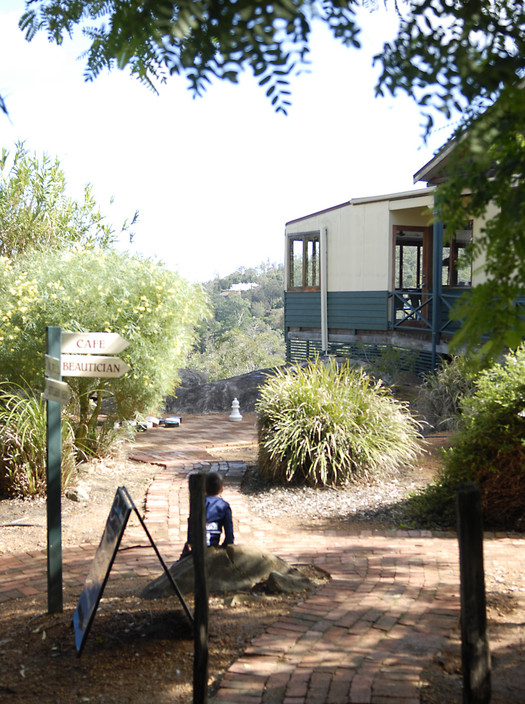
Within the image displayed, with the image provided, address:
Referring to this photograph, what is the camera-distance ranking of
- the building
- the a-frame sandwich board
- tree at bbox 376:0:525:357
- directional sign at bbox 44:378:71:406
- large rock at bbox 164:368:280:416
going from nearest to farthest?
tree at bbox 376:0:525:357
the a-frame sandwich board
directional sign at bbox 44:378:71:406
the building
large rock at bbox 164:368:280:416

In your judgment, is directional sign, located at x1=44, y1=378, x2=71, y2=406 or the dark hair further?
the dark hair

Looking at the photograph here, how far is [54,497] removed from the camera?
435 cm

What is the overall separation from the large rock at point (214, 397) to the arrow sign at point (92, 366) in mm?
11975

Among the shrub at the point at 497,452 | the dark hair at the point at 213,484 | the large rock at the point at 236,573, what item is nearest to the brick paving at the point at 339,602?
the large rock at the point at 236,573

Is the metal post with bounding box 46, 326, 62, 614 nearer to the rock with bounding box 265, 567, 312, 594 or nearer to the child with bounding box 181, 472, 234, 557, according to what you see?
the child with bounding box 181, 472, 234, 557

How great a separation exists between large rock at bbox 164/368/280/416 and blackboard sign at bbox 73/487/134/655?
12.7 meters

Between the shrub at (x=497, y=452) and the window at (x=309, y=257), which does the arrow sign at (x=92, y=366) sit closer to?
the shrub at (x=497, y=452)

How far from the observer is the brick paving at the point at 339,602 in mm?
3121

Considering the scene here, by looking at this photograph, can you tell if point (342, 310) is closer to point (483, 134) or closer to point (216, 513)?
point (216, 513)

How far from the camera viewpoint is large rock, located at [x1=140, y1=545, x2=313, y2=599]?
440 centimetres

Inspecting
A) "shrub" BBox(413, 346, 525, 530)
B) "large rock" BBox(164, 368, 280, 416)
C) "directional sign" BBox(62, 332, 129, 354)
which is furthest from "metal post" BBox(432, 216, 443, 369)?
"directional sign" BBox(62, 332, 129, 354)

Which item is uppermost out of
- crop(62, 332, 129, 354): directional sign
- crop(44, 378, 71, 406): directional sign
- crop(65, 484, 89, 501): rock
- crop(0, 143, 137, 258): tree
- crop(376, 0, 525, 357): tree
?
crop(0, 143, 137, 258): tree

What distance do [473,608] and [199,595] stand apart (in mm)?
1187

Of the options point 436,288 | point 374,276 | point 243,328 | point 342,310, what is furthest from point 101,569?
point 243,328
